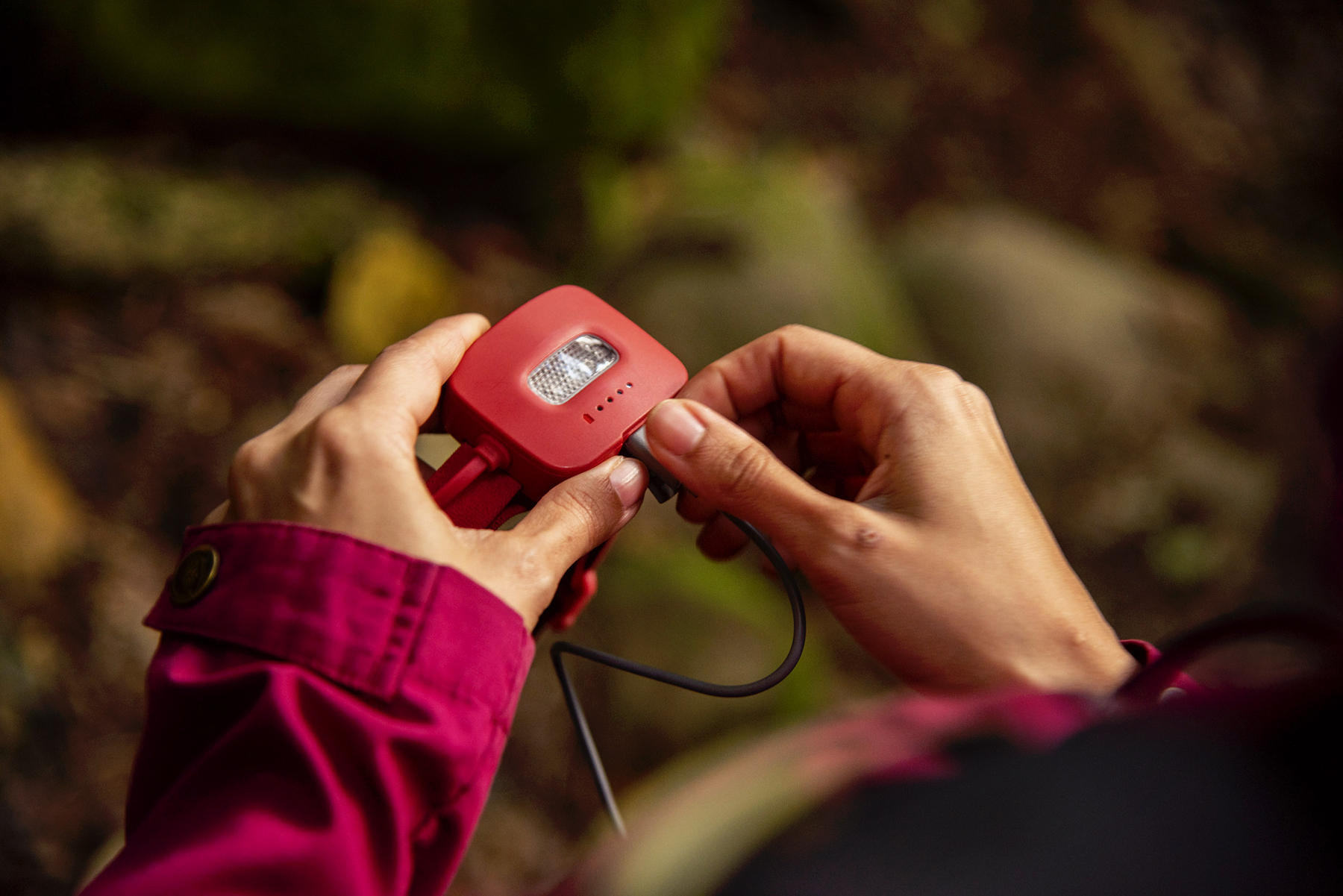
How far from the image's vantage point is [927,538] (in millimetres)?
794

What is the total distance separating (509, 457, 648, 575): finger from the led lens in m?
0.11

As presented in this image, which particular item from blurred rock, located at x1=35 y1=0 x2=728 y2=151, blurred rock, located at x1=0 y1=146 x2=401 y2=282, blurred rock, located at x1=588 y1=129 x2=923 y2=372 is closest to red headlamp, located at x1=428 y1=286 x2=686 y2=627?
blurred rock, located at x1=588 y1=129 x2=923 y2=372

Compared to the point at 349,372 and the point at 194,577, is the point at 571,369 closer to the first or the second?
the point at 349,372

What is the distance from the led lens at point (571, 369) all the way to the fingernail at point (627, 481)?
11 cm

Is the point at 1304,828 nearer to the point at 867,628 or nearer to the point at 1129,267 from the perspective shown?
the point at 867,628

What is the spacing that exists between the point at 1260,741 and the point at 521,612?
1.74 ft

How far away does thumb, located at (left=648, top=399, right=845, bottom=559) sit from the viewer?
80 cm

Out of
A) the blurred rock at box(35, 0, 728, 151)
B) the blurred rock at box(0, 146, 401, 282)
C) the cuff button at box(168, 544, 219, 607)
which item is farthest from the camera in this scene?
the blurred rock at box(35, 0, 728, 151)

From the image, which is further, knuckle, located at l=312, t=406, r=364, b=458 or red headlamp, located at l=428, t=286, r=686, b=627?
red headlamp, located at l=428, t=286, r=686, b=627

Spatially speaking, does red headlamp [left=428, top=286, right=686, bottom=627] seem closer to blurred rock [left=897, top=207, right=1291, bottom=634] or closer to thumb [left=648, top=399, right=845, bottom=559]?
thumb [left=648, top=399, right=845, bottom=559]

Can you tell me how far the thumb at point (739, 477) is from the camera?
0.80 metres

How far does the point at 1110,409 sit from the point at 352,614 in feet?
7.61

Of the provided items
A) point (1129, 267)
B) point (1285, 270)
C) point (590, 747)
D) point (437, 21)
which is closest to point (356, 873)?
point (590, 747)

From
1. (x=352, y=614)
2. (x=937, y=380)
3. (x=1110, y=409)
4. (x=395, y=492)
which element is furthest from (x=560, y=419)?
(x=1110, y=409)
